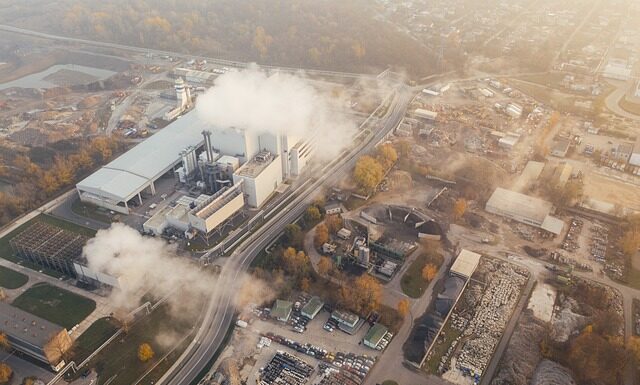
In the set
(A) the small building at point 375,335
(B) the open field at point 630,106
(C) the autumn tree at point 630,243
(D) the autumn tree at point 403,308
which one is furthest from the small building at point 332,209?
(B) the open field at point 630,106

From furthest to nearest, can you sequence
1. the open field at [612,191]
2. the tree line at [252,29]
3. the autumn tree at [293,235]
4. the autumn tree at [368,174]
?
1. the tree line at [252,29]
2. the autumn tree at [368,174]
3. the open field at [612,191]
4. the autumn tree at [293,235]

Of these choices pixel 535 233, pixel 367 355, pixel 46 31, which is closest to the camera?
pixel 367 355

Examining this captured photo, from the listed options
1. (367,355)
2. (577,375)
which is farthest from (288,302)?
(577,375)

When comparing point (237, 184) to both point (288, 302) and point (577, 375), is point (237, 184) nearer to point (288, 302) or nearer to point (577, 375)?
point (288, 302)

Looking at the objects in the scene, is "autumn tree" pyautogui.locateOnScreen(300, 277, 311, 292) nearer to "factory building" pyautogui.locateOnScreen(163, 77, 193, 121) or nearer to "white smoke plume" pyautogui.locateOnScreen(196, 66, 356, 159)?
"white smoke plume" pyautogui.locateOnScreen(196, 66, 356, 159)

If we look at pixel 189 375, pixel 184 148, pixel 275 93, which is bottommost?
pixel 189 375

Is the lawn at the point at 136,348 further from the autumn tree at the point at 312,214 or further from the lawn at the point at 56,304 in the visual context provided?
the autumn tree at the point at 312,214
